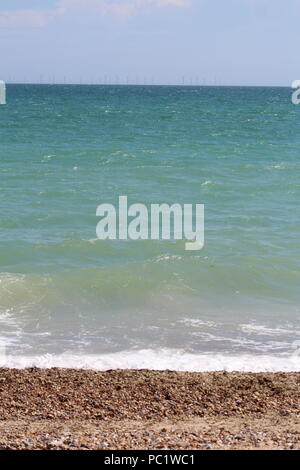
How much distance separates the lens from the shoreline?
7223 millimetres

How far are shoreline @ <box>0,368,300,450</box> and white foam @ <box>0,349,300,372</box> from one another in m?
0.46

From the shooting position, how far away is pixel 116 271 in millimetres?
15086

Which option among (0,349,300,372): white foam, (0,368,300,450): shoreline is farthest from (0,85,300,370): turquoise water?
(0,368,300,450): shoreline

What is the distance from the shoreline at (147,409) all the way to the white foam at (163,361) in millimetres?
457

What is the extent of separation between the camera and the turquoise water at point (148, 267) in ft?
36.7

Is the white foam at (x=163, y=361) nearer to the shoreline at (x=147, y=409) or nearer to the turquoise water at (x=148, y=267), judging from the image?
the turquoise water at (x=148, y=267)

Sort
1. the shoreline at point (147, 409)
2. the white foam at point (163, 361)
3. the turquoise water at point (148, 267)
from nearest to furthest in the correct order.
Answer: the shoreline at point (147, 409) < the white foam at point (163, 361) < the turquoise water at point (148, 267)

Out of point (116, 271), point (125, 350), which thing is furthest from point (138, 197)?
point (125, 350)

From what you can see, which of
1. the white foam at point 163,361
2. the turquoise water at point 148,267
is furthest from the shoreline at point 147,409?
the turquoise water at point 148,267

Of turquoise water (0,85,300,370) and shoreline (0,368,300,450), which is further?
turquoise water (0,85,300,370)

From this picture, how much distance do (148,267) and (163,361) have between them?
5067mm

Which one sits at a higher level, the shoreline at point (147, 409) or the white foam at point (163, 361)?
the shoreline at point (147, 409)

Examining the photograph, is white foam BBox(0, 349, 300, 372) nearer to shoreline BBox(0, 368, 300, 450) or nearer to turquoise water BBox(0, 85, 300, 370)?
turquoise water BBox(0, 85, 300, 370)

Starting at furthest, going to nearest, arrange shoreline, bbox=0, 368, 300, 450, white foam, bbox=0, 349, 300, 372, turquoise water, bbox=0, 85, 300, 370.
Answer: turquoise water, bbox=0, 85, 300, 370
white foam, bbox=0, 349, 300, 372
shoreline, bbox=0, 368, 300, 450
